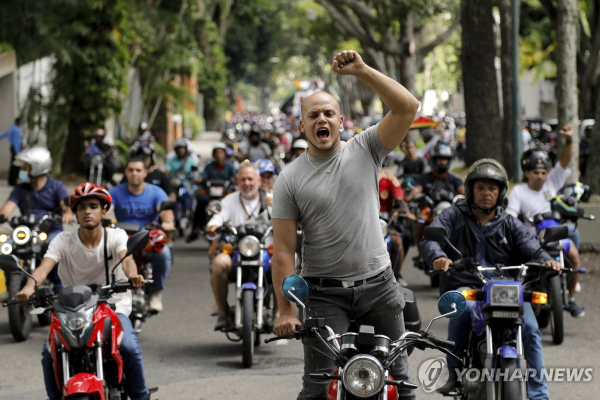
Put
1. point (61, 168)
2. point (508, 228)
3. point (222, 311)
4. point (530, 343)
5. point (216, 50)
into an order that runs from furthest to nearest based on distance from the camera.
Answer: point (216, 50)
point (61, 168)
point (222, 311)
point (508, 228)
point (530, 343)

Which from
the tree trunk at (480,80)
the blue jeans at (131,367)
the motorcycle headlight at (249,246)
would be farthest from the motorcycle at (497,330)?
the tree trunk at (480,80)

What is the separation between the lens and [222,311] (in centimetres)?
903

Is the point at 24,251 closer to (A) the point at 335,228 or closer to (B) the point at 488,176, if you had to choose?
(B) the point at 488,176

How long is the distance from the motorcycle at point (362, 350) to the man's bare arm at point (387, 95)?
825mm

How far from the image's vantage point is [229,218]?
959 cm

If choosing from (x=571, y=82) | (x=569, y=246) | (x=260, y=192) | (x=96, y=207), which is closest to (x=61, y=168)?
(x=571, y=82)

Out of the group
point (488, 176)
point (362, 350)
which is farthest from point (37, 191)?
point (362, 350)

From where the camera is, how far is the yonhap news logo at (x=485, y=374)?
5405mm

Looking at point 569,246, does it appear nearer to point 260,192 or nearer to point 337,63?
point 260,192

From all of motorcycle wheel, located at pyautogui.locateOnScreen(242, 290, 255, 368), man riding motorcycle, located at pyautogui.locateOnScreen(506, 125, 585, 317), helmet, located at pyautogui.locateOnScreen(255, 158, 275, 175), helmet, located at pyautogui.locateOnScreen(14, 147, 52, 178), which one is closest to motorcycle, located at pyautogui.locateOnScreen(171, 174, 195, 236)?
helmet, located at pyautogui.locateOnScreen(255, 158, 275, 175)

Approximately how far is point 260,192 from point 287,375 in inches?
91.9

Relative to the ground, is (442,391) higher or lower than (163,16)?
lower

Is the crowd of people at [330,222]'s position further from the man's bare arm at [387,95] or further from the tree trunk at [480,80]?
the tree trunk at [480,80]

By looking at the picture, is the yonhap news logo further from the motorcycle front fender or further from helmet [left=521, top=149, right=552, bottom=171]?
helmet [left=521, top=149, right=552, bottom=171]
